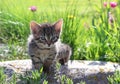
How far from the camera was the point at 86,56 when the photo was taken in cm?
709

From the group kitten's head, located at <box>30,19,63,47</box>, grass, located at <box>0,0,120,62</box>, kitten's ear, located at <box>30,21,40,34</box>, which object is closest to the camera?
kitten's head, located at <box>30,19,63,47</box>

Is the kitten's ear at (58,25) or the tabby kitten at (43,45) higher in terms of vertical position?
the kitten's ear at (58,25)

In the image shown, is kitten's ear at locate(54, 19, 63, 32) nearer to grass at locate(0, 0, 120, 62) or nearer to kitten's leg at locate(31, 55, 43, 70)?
kitten's leg at locate(31, 55, 43, 70)

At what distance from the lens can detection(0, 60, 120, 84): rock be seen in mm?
5508

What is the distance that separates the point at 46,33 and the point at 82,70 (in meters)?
0.71

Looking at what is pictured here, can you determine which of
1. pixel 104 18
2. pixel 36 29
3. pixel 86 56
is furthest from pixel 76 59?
pixel 36 29

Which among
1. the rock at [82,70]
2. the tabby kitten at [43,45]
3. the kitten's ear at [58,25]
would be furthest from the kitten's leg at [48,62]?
the kitten's ear at [58,25]

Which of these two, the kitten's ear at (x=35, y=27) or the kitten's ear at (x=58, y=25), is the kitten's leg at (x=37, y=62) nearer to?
the kitten's ear at (x=35, y=27)

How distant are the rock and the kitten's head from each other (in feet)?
Result: 1.56

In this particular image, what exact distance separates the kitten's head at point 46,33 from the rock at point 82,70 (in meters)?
0.47

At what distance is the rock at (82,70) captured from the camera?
18.1 ft

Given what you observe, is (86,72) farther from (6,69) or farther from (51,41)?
(6,69)

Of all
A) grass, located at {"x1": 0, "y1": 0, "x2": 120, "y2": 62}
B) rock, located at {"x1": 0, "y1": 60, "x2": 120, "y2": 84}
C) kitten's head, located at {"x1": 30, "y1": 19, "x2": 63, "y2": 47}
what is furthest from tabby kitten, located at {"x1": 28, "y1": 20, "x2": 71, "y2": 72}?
grass, located at {"x1": 0, "y1": 0, "x2": 120, "y2": 62}

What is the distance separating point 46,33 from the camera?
549cm
